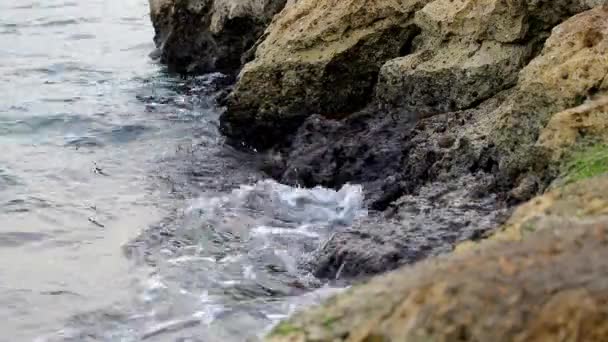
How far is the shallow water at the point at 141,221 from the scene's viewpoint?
6832 mm

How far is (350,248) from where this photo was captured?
6.71 meters

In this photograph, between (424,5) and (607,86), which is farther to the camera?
(424,5)

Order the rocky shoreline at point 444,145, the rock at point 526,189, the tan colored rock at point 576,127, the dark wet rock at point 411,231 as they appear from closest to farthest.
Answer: the rocky shoreline at point 444,145 → the tan colored rock at point 576,127 → the dark wet rock at point 411,231 → the rock at point 526,189

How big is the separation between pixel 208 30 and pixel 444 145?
777cm

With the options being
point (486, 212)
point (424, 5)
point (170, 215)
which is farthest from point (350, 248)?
point (424, 5)

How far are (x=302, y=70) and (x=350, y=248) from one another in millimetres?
3878

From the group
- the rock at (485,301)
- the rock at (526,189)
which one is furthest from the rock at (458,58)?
the rock at (485,301)

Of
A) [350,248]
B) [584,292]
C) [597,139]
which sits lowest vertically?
[350,248]

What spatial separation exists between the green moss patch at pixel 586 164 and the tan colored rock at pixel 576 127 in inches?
3.7

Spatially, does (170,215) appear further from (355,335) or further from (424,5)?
(355,335)

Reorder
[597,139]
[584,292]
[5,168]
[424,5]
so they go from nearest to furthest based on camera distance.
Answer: [584,292] → [597,139] → [424,5] → [5,168]

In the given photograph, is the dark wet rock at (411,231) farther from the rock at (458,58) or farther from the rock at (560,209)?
the rock at (458,58)

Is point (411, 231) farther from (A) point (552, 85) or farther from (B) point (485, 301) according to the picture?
(B) point (485, 301)

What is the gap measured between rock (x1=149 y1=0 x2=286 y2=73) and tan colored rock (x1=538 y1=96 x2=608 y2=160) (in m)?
7.36
